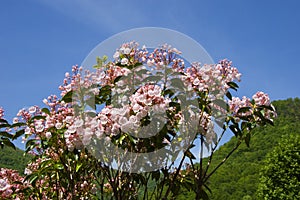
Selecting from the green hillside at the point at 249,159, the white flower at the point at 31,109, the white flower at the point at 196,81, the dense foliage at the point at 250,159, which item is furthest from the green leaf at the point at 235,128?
the green hillside at the point at 249,159

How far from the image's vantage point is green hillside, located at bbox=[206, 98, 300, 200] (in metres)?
30.1

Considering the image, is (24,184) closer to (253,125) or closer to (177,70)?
(177,70)

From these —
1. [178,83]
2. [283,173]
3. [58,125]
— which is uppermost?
[283,173]

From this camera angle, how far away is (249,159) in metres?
39.3

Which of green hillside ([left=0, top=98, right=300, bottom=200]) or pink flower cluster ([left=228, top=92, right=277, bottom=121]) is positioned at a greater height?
green hillside ([left=0, top=98, right=300, bottom=200])

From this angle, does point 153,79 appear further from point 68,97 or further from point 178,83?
point 68,97

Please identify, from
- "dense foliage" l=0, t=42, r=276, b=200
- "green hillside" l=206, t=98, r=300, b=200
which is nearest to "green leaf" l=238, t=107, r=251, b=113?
"dense foliage" l=0, t=42, r=276, b=200

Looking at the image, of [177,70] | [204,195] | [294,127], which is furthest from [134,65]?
[294,127]

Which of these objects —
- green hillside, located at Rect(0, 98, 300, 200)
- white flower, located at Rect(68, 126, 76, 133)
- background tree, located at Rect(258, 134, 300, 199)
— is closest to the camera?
white flower, located at Rect(68, 126, 76, 133)

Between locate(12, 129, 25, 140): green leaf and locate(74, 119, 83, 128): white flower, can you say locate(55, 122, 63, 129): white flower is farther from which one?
locate(12, 129, 25, 140): green leaf

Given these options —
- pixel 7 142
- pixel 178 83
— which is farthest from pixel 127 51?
pixel 7 142

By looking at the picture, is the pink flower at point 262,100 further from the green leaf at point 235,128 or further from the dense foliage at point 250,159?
the dense foliage at point 250,159

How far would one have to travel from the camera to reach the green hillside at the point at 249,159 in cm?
3006

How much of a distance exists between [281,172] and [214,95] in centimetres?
1208
